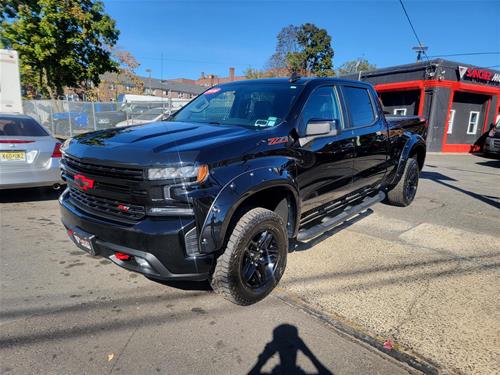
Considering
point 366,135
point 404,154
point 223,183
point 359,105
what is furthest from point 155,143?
point 404,154

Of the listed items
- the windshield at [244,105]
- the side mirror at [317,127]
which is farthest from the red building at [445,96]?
the side mirror at [317,127]

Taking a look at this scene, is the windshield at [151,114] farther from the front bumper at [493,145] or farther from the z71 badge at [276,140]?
the z71 badge at [276,140]

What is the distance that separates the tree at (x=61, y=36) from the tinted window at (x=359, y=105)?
16.2 m

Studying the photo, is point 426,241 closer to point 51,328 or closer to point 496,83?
point 51,328

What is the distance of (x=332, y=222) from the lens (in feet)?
13.5

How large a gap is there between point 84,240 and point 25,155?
12.1ft

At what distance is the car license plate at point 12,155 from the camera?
554 centimetres

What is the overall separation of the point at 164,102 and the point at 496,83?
2010 cm

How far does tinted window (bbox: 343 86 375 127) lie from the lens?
175 inches

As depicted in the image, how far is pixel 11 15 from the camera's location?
1706cm

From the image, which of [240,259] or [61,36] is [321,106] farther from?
[61,36]

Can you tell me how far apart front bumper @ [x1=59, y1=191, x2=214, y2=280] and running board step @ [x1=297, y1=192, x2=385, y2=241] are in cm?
129

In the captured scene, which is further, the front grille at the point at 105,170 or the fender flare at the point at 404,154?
the fender flare at the point at 404,154

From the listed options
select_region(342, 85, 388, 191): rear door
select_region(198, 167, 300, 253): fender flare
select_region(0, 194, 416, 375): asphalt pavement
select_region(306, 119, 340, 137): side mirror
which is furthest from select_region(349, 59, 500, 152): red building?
select_region(0, 194, 416, 375): asphalt pavement
